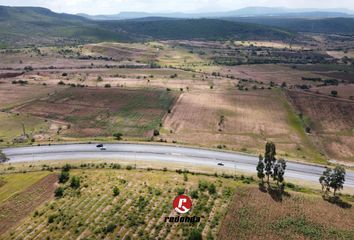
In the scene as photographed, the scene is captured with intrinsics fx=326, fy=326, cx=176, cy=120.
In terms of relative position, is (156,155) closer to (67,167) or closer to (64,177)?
(67,167)

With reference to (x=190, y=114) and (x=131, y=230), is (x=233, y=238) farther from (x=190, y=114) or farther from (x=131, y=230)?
(x=190, y=114)

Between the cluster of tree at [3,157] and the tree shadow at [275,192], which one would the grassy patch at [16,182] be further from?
the tree shadow at [275,192]

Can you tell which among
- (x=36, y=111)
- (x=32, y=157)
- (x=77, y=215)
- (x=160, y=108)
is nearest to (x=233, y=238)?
(x=77, y=215)

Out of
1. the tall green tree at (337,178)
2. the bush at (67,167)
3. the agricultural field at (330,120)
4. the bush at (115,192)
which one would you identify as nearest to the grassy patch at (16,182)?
the bush at (67,167)

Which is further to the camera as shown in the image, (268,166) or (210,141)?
(210,141)

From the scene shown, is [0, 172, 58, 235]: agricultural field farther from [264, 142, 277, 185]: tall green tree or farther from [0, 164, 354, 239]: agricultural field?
[264, 142, 277, 185]: tall green tree

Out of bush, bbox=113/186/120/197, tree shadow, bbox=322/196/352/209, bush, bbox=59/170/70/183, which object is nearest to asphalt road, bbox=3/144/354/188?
tree shadow, bbox=322/196/352/209
